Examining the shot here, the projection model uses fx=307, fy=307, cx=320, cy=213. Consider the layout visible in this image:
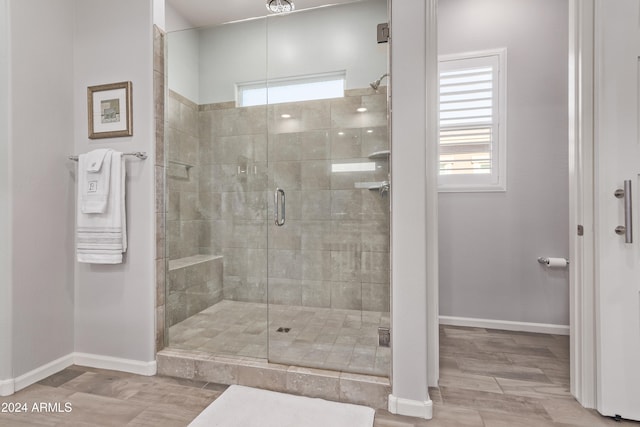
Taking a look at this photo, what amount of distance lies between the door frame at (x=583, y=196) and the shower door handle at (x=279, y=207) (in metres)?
1.66

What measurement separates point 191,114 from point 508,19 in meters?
2.81

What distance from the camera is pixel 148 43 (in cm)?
196

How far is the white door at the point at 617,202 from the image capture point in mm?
1481

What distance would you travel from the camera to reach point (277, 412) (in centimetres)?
155

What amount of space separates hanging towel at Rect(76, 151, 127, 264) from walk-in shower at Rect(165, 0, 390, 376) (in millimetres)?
277

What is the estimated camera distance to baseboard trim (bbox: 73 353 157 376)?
6.42 feet

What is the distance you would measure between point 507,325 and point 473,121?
1.76 m

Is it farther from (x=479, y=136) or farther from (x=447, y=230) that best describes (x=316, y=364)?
(x=479, y=136)

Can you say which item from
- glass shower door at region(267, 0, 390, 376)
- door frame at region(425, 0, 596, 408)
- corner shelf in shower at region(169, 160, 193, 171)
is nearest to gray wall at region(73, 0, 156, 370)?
corner shelf in shower at region(169, 160, 193, 171)

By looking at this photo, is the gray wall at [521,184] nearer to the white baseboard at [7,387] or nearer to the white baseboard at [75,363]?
the white baseboard at [75,363]

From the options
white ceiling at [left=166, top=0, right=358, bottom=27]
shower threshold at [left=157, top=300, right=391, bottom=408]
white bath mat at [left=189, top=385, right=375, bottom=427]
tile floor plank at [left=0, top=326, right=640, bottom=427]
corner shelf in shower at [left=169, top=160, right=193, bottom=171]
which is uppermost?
white ceiling at [left=166, top=0, right=358, bottom=27]

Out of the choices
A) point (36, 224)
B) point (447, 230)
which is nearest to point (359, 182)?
point (447, 230)

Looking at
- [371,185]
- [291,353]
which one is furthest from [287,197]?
[291,353]

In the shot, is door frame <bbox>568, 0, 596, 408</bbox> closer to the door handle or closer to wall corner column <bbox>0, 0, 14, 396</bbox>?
the door handle
